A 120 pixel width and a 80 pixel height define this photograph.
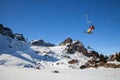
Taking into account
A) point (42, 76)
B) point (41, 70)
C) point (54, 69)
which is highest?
point (54, 69)

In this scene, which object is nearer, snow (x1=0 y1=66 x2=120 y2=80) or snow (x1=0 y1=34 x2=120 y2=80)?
snow (x1=0 y1=66 x2=120 y2=80)

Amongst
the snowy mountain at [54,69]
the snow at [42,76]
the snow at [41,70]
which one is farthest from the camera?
the snowy mountain at [54,69]

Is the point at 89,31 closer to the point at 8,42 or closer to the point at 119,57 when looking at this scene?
the point at 119,57

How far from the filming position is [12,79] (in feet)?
58.9

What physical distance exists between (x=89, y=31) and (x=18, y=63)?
318 feet

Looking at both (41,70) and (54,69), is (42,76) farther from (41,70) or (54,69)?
(54,69)

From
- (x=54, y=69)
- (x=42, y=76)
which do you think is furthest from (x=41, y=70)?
(x=54, y=69)

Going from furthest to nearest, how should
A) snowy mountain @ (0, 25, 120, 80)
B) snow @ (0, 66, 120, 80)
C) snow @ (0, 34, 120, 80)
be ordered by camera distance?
snowy mountain @ (0, 25, 120, 80) < snow @ (0, 34, 120, 80) < snow @ (0, 66, 120, 80)

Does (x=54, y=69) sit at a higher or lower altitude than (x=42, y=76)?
higher

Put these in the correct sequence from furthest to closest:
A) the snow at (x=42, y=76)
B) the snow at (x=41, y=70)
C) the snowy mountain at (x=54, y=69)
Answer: the snowy mountain at (x=54, y=69), the snow at (x=41, y=70), the snow at (x=42, y=76)

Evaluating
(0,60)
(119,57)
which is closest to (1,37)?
(0,60)

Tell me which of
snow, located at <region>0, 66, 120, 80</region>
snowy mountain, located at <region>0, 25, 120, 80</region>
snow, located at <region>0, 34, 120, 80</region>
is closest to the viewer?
snow, located at <region>0, 66, 120, 80</region>

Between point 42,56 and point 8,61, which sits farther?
point 42,56

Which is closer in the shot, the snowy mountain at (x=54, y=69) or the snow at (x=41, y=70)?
the snow at (x=41, y=70)
